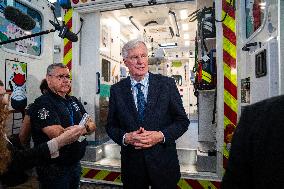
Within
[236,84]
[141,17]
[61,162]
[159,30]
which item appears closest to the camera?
[61,162]

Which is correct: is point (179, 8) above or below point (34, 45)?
above

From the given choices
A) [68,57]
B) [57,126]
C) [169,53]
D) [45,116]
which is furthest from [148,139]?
[169,53]

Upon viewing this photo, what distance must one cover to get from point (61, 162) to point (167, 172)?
3.37 ft

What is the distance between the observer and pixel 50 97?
2457mm

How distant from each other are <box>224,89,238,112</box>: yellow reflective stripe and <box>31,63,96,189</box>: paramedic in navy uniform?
65.5 inches

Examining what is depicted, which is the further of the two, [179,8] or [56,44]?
[179,8]

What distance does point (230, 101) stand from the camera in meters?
3.04

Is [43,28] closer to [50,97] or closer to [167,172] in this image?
[50,97]

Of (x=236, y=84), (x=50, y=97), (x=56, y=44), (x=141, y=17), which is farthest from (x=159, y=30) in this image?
(x=50, y=97)

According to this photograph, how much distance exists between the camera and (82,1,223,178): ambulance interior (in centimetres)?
340

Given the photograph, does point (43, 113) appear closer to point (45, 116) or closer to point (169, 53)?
point (45, 116)

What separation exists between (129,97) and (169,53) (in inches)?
389

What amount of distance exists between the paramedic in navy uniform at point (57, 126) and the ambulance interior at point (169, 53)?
1.12m

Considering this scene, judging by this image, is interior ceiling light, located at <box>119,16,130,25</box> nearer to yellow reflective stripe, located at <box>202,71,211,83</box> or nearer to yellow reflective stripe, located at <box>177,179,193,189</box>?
yellow reflective stripe, located at <box>202,71,211,83</box>
